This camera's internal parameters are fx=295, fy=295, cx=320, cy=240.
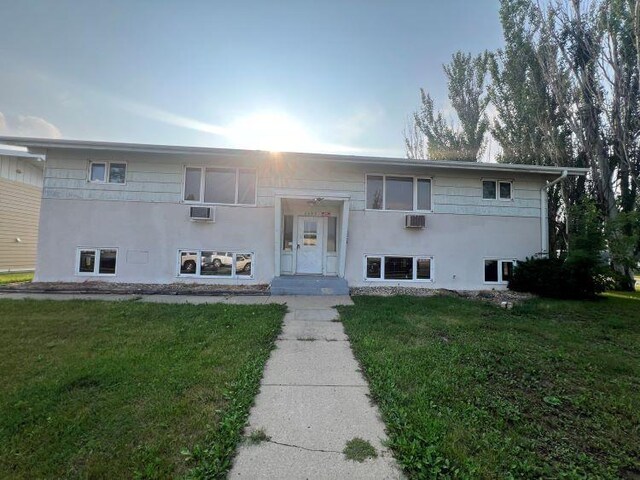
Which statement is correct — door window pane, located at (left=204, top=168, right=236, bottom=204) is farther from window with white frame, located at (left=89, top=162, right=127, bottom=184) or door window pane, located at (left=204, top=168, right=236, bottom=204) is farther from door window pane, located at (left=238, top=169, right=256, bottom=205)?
window with white frame, located at (left=89, top=162, right=127, bottom=184)

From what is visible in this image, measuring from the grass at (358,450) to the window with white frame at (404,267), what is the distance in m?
7.53

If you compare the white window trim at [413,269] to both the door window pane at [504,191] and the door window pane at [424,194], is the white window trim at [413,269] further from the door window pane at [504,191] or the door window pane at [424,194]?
the door window pane at [504,191]

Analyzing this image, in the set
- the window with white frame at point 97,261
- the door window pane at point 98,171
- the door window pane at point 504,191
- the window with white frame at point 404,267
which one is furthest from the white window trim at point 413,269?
the door window pane at point 98,171

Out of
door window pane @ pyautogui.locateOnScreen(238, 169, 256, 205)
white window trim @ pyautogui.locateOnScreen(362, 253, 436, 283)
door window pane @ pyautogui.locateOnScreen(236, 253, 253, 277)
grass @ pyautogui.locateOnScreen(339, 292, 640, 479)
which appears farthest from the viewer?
white window trim @ pyautogui.locateOnScreen(362, 253, 436, 283)

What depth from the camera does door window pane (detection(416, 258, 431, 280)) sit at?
9.69 meters

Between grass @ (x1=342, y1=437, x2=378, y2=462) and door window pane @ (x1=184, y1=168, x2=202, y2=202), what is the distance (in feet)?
28.3

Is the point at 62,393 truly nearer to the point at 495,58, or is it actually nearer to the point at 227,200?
the point at 227,200

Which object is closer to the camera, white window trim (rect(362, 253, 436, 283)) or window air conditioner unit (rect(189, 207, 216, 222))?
window air conditioner unit (rect(189, 207, 216, 222))

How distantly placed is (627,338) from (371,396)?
5.28 m

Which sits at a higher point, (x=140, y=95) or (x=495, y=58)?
(x=495, y=58)

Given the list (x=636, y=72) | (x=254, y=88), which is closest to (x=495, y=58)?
(x=636, y=72)

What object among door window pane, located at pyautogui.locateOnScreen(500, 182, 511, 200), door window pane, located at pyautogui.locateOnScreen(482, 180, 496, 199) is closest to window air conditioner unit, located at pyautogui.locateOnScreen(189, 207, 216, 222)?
door window pane, located at pyautogui.locateOnScreen(482, 180, 496, 199)

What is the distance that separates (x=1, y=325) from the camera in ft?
16.1

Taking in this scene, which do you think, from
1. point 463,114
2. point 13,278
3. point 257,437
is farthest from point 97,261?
point 463,114
